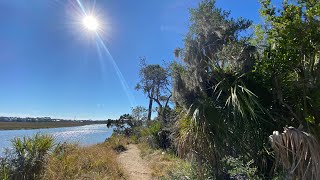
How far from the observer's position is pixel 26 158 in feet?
19.1

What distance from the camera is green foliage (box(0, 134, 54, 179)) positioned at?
564 cm

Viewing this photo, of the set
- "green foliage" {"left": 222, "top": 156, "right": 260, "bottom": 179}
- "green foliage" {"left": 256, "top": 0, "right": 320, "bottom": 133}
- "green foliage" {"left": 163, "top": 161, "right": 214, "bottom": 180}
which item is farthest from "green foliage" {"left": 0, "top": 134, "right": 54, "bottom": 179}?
"green foliage" {"left": 256, "top": 0, "right": 320, "bottom": 133}

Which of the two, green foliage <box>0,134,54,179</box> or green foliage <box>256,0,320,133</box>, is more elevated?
green foliage <box>256,0,320,133</box>

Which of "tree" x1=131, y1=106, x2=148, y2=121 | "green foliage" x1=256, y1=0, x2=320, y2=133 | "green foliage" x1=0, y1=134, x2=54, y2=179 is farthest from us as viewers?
"tree" x1=131, y1=106, x2=148, y2=121

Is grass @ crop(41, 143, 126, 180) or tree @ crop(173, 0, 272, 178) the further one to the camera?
grass @ crop(41, 143, 126, 180)

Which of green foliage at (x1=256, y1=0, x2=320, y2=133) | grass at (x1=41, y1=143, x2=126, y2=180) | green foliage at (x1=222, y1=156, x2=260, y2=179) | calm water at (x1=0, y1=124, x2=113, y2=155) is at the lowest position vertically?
grass at (x1=41, y1=143, x2=126, y2=180)

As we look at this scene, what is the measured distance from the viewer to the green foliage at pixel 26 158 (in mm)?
5637

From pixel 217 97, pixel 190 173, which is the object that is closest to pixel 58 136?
pixel 190 173

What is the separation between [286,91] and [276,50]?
36.8 inches

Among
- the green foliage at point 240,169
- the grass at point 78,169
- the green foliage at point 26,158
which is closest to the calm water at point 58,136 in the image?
the green foliage at point 26,158

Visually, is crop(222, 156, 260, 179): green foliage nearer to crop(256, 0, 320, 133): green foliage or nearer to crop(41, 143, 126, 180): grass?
crop(256, 0, 320, 133): green foliage

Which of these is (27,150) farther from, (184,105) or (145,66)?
(145,66)

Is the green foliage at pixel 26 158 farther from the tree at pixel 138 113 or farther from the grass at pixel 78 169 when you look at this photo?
the tree at pixel 138 113

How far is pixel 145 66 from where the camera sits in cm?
2864
